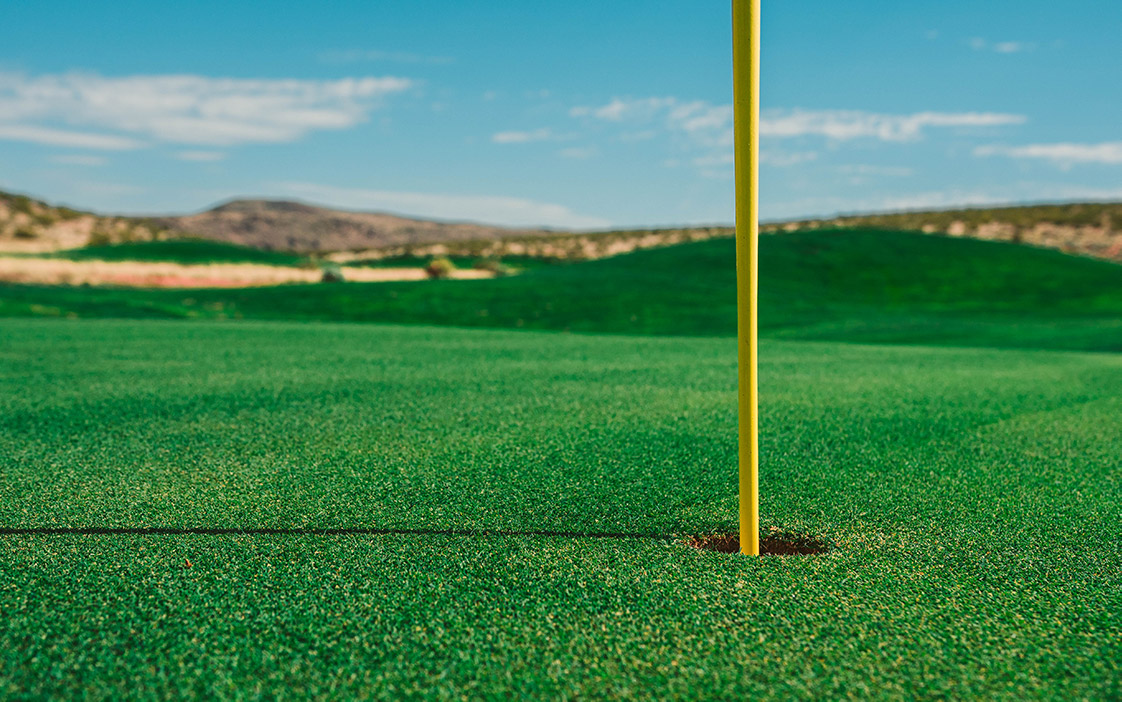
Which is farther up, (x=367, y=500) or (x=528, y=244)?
(x=528, y=244)

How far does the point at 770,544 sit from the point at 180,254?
3841 centimetres

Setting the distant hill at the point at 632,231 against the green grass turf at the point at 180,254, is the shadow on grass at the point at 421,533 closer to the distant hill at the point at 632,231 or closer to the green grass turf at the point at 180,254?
the green grass turf at the point at 180,254

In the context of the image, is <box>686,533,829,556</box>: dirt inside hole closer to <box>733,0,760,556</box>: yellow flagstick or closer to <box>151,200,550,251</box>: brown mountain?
<box>733,0,760,556</box>: yellow flagstick

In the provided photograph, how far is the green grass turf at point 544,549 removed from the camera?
140 cm

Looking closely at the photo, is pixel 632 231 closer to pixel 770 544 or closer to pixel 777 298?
pixel 777 298

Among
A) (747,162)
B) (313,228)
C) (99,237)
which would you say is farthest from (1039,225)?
(313,228)

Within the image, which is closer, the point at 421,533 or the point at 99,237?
the point at 421,533

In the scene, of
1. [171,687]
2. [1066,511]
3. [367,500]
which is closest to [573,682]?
[171,687]

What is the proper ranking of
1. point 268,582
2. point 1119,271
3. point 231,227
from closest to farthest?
point 268,582 < point 1119,271 < point 231,227

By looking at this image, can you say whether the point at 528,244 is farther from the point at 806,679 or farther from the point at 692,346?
the point at 806,679

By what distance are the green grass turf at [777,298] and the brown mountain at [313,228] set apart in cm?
7988

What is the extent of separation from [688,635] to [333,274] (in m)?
26.6

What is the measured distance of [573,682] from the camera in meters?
1.35

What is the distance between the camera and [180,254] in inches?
1403
